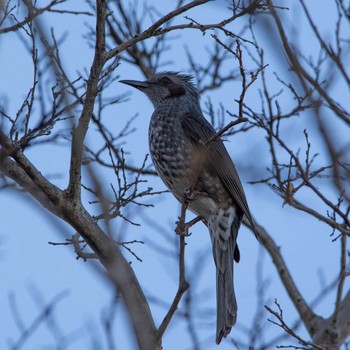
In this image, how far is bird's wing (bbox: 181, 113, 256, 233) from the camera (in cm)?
562

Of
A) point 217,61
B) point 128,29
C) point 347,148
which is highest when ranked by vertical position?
point 128,29

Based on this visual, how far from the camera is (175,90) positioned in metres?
6.66

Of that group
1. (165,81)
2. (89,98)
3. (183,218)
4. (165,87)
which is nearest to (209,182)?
(183,218)

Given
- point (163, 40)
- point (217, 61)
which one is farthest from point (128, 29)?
point (217, 61)

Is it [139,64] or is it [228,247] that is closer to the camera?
[228,247]

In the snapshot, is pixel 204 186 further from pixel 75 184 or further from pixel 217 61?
pixel 217 61

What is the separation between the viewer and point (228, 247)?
5566 mm

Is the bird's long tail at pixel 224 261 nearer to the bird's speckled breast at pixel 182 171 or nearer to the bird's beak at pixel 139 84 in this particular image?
the bird's speckled breast at pixel 182 171

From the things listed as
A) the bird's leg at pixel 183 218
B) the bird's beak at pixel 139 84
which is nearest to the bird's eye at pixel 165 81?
the bird's beak at pixel 139 84

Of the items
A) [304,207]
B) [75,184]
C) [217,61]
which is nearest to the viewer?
[75,184]

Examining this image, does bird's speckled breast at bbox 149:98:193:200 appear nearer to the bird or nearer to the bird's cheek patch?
the bird

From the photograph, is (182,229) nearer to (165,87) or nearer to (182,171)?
(182,171)

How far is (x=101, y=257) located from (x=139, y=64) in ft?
13.7

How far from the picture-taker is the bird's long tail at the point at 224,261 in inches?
204
